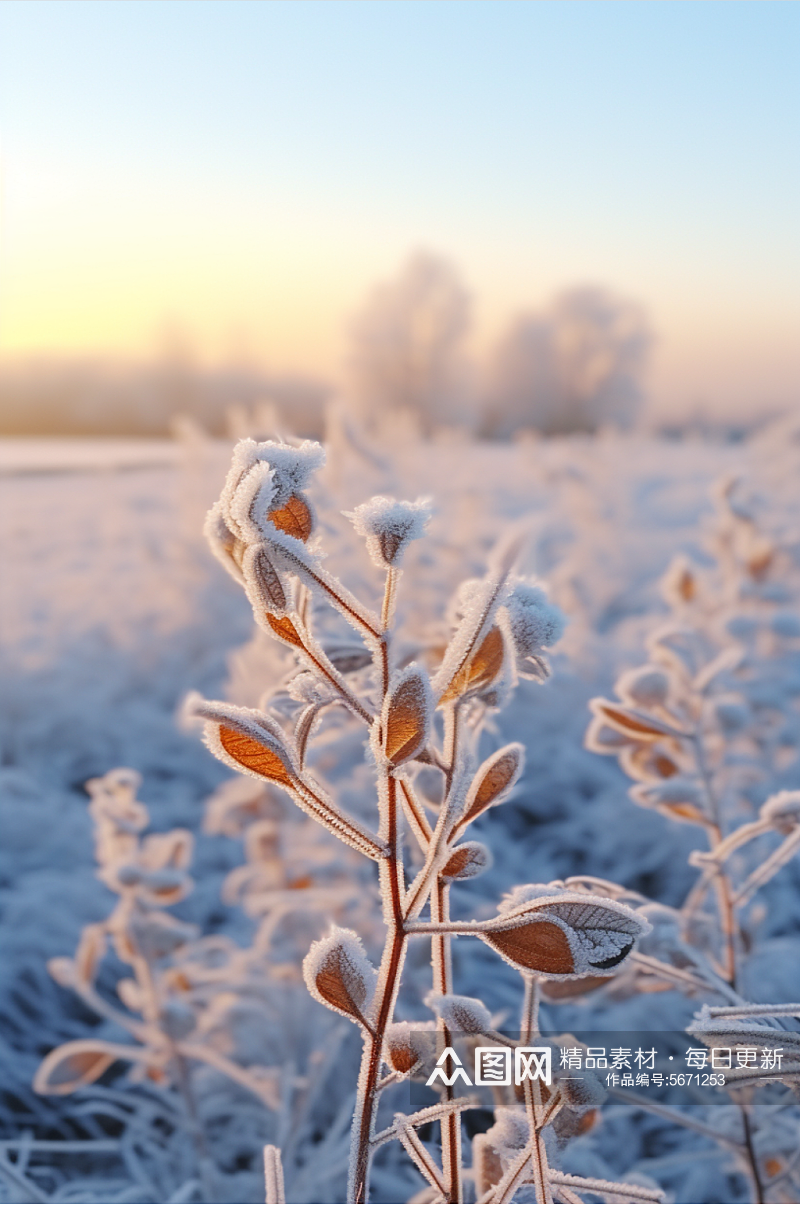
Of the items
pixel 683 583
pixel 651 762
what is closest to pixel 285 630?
pixel 651 762

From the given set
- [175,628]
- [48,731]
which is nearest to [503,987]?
[48,731]

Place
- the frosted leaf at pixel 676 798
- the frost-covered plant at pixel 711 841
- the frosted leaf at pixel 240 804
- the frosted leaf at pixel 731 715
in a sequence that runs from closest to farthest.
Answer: the frost-covered plant at pixel 711 841, the frosted leaf at pixel 676 798, the frosted leaf at pixel 731 715, the frosted leaf at pixel 240 804

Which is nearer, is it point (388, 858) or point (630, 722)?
point (388, 858)

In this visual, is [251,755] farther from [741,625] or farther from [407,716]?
[741,625]

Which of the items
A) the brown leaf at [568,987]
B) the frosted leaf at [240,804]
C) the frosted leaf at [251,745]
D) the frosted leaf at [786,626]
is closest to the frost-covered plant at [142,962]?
the frosted leaf at [240,804]

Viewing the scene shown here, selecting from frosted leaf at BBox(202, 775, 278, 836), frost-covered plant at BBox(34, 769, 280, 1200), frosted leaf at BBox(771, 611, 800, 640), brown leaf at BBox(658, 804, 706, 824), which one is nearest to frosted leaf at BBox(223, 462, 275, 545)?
brown leaf at BBox(658, 804, 706, 824)

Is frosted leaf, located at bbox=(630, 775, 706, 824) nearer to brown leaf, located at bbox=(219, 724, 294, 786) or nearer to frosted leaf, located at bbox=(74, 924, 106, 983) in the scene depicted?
brown leaf, located at bbox=(219, 724, 294, 786)

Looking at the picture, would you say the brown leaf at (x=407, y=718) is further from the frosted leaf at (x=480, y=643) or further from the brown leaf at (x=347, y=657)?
the brown leaf at (x=347, y=657)
